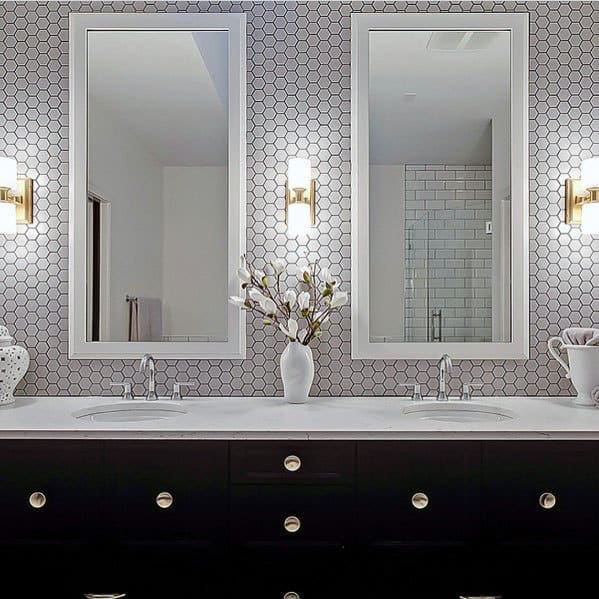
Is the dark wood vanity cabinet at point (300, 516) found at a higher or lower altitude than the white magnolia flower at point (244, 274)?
lower

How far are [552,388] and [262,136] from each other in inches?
60.3

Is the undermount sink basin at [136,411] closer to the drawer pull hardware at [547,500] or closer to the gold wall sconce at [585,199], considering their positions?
the drawer pull hardware at [547,500]

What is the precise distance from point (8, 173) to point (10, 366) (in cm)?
75

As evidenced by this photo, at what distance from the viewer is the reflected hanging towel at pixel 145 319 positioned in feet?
7.97

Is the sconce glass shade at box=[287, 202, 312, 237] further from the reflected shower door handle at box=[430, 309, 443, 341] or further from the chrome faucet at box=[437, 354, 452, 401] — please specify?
the chrome faucet at box=[437, 354, 452, 401]

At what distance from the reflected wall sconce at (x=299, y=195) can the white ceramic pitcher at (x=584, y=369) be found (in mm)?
1075

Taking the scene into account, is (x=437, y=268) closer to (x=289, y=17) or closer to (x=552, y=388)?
(x=552, y=388)

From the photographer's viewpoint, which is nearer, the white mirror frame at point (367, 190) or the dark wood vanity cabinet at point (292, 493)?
the dark wood vanity cabinet at point (292, 493)

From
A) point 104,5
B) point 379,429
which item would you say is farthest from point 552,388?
point 104,5

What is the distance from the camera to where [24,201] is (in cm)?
243

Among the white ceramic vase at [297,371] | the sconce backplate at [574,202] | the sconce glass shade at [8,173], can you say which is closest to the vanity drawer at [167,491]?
the white ceramic vase at [297,371]

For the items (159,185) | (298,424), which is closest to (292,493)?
(298,424)

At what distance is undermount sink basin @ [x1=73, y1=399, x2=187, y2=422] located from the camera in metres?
2.23

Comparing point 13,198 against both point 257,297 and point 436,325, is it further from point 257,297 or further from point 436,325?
point 436,325
